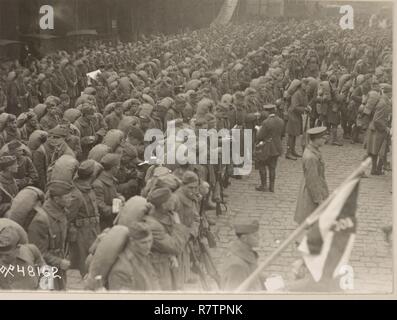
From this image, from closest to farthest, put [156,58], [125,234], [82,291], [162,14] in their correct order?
1. [125,234]
2. [82,291]
3. [162,14]
4. [156,58]

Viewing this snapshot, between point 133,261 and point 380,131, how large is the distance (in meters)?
4.19

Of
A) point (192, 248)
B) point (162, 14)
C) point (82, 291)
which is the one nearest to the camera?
point (192, 248)

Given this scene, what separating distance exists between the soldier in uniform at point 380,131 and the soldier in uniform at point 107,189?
327cm

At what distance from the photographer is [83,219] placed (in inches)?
320

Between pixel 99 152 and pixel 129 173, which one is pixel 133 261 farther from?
pixel 129 173

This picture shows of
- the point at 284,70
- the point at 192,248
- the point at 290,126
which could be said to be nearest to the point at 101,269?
the point at 192,248

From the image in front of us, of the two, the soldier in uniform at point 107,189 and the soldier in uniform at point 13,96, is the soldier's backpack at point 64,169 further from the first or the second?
the soldier in uniform at point 13,96

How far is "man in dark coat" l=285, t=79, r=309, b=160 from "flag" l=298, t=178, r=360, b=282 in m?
1.58

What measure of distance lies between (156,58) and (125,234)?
16.5 feet

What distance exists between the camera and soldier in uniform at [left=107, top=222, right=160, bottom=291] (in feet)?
22.2
